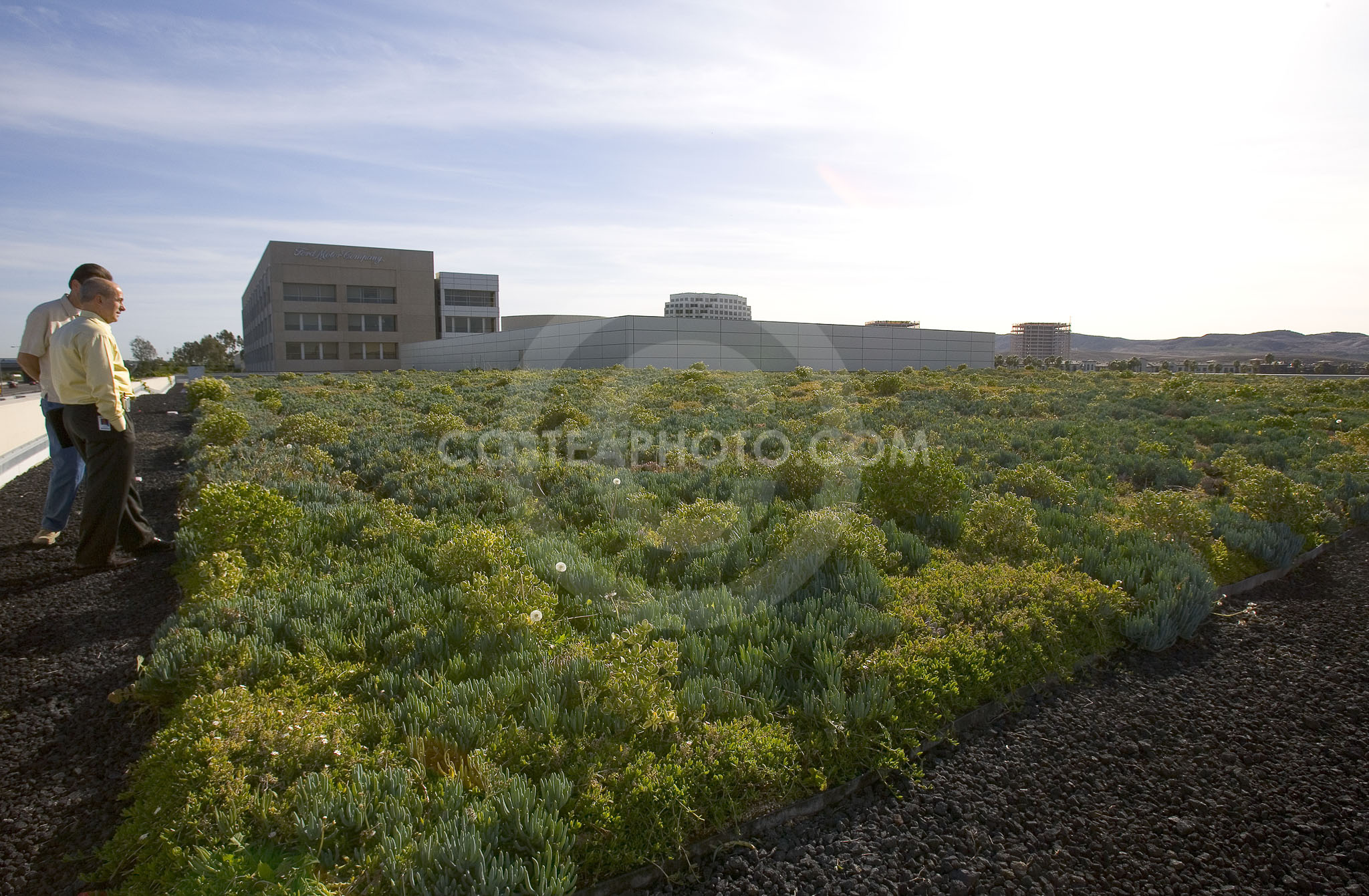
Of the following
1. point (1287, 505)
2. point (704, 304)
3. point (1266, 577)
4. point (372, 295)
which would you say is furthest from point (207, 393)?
point (704, 304)

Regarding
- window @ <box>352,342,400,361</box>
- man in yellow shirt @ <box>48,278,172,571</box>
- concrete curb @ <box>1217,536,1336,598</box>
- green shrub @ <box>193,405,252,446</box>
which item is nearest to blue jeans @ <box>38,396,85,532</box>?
man in yellow shirt @ <box>48,278,172,571</box>

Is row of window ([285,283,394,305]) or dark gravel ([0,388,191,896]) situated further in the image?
row of window ([285,283,394,305])

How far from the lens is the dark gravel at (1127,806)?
8.33ft

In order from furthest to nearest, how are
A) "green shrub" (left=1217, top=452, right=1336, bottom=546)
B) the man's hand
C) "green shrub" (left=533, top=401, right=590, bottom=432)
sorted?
"green shrub" (left=533, top=401, right=590, bottom=432) → "green shrub" (left=1217, top=452, right=1336, bottom=546) → the man's hand

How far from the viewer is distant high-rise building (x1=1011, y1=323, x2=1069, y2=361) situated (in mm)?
125688

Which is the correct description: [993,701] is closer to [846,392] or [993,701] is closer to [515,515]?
[515,515]

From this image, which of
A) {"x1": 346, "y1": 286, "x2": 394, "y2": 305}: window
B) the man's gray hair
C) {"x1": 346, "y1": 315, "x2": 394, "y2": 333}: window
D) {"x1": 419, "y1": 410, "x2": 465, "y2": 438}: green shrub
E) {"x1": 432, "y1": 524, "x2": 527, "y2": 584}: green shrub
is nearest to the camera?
{"x1": 432, "y1": 524, "x2": 527, "y2": 584}: green shrub

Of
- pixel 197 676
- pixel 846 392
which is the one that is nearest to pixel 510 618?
pixel 197 676

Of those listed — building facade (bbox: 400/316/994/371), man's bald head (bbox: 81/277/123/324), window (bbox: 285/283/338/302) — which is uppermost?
window (bbox: 285/283/338/302)

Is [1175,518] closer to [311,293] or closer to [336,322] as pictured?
[336,322]

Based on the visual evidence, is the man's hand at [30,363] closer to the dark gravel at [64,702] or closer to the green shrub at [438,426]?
the dark gravel at [64,702]

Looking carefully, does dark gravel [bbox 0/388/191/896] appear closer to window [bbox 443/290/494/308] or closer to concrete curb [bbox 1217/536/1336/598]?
concrete curb [bbox 1217/536/1336/598]

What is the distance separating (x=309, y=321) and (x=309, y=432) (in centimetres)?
6167

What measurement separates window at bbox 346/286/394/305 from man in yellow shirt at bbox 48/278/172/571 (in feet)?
217
